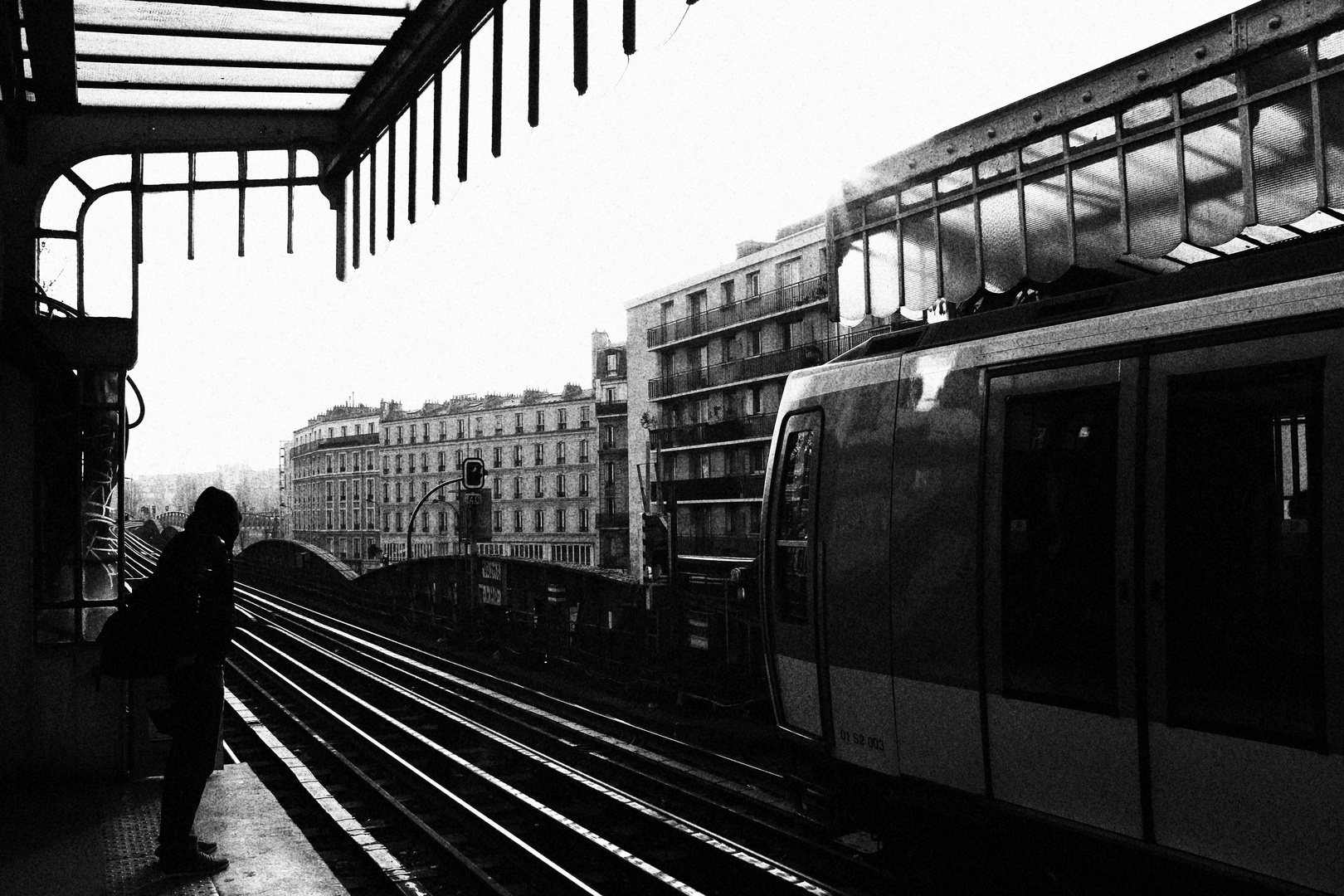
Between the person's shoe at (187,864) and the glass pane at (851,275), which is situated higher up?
the glass pane at (851,275)

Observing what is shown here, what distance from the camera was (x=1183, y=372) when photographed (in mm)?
4055

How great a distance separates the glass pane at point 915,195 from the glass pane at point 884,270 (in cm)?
35

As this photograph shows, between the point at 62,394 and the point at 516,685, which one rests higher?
the point at 62,394

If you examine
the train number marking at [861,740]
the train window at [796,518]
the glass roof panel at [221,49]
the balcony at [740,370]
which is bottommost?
the train number marking at [861,740]

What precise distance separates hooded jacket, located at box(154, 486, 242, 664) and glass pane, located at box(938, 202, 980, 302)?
812 centimetres

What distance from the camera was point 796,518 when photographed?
637 centimetres

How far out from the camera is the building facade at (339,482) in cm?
10044

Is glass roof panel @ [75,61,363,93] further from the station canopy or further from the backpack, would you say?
the station canopy

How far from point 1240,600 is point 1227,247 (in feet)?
21.5

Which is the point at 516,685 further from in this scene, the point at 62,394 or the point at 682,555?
the point at 682,555

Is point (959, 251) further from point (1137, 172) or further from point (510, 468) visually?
point (510, 468)

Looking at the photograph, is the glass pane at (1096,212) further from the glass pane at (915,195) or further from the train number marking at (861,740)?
the train number marking at (861,740)

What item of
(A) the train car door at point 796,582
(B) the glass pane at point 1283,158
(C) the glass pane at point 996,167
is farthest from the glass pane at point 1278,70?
(A) the train car door at point 796,582

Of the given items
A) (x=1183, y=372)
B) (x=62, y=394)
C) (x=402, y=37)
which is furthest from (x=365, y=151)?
(x=1183, y=372)
